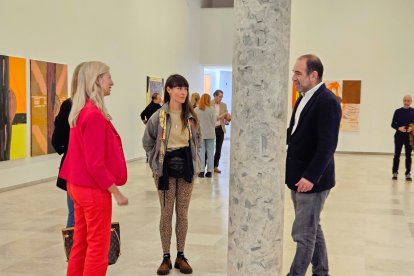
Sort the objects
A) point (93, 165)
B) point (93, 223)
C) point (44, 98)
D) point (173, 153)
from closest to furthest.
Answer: point (93, 165), point (93, 223), point (173, 153), point (44, 98)

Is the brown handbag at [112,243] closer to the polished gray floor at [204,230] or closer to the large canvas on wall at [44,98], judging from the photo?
the polished gray floor at [204,230]

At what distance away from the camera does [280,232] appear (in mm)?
2604

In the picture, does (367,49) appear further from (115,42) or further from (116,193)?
(116,193)

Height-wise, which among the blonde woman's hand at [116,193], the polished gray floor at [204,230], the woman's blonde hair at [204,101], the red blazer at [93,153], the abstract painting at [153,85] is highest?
the abstract painting at [153,85]

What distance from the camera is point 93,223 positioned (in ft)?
10.8

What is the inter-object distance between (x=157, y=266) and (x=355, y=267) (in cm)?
202

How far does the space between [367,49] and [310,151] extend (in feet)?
48.4

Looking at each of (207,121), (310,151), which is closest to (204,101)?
(207,121)

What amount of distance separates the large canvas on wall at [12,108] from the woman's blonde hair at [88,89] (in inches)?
250

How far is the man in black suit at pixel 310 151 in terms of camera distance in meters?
3.64

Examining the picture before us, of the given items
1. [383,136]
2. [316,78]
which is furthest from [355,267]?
[383,136]

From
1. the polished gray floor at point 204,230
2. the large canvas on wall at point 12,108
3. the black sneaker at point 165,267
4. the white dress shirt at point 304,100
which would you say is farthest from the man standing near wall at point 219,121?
the white dress shirt at point 304,100

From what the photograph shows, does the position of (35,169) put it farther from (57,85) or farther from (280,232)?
(280,232)

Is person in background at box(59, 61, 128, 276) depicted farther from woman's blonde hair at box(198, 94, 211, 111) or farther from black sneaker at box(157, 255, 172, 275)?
woman's blonde hair at box(198, 94, 211, 111)
